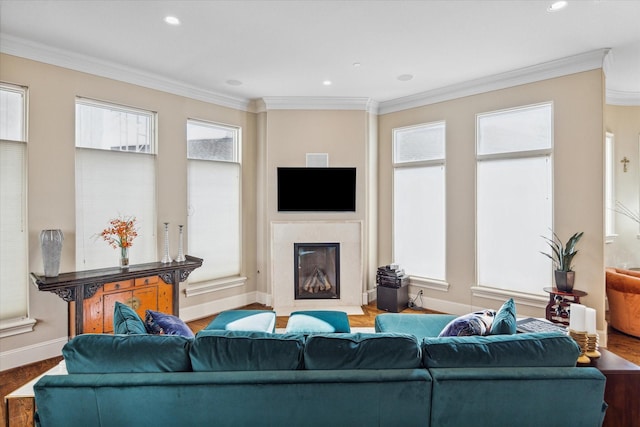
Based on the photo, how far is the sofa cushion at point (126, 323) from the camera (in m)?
1.98

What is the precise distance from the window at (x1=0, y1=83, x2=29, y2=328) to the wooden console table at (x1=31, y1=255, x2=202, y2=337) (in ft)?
0.67

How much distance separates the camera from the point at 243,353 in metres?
1.70

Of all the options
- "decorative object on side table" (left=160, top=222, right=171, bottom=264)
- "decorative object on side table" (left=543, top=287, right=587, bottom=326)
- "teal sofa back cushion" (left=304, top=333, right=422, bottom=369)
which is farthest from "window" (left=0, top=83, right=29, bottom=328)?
"decorative object on side table" (left=543, top=287, right=587, bottom=326)

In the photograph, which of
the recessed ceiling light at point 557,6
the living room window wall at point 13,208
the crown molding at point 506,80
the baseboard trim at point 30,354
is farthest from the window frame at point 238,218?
the recessed ceiling light at point 557,6

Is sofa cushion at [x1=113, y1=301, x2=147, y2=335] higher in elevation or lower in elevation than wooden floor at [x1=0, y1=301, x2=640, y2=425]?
higher

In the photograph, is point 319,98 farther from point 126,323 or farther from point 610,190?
point 610,190

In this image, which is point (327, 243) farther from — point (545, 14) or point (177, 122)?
point (545, 14)

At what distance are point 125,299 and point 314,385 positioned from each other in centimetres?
269

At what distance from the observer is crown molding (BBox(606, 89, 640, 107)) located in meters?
4.91

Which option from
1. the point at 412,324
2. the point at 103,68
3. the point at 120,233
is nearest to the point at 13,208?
the point at 120,233

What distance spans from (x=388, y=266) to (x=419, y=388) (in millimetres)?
3467

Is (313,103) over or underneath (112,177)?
over

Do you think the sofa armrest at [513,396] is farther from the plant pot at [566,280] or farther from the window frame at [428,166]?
the window frame at [428,166]

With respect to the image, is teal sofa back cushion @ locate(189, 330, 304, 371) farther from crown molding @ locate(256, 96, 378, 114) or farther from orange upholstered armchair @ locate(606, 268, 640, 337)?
orange upholstered armchair @ locate(606, 268, 640, 337)
